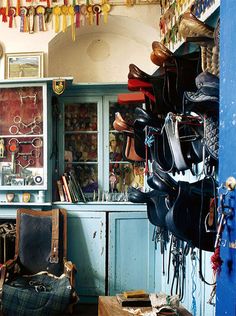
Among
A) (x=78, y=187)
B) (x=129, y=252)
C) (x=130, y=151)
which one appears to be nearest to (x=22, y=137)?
(x=78, y=187)

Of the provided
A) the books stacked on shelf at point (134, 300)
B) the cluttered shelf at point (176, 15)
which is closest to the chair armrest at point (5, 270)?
Result: the books stacked on shelf at point (134, 300)

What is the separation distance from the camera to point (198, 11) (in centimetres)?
260

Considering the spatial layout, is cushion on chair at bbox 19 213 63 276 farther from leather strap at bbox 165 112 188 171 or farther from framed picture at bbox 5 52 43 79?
leather strap at bbox 165 112 188 171

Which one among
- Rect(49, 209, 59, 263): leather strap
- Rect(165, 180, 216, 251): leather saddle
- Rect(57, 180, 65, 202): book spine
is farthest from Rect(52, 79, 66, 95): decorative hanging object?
Rect(165, 180, 216, 251): leather saddle

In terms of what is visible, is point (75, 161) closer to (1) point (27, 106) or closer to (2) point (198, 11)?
(1) point (27, 106)

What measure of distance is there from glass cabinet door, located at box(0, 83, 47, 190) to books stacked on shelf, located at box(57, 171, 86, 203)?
0.24m

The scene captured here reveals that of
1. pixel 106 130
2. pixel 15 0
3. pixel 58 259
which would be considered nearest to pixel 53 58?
pixel 15 0

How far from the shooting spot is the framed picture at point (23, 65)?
4449mm

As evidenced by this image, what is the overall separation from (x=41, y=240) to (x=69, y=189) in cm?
60

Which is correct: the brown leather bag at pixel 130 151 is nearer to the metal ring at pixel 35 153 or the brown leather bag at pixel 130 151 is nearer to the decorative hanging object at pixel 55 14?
the metal ring at pixel 35 153

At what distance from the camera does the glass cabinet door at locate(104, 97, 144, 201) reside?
4633 millimetres

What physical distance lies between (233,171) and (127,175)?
3441 mm

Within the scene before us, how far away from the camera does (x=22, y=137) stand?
4.41 metres

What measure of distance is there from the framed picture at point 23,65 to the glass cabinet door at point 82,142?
496mm
